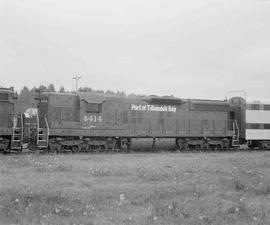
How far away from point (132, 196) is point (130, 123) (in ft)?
49.2

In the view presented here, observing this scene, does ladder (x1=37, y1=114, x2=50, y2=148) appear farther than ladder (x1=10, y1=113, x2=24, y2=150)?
Yes

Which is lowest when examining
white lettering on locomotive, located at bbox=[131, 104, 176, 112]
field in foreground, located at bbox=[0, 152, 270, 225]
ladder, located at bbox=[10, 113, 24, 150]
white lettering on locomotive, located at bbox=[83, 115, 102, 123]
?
field in foreground, located at bbox=[0, 152, 270, 225]

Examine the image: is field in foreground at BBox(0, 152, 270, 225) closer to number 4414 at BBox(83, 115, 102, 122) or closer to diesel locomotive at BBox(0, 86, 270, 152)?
diesel locomotive at BBox(0, 86, 270, 152)

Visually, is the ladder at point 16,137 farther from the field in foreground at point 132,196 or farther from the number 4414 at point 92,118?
the field in foreground at point 132,196

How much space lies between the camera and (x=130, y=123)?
77.8ft

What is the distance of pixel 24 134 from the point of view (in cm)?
2083

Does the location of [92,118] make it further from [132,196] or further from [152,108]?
[132,196]

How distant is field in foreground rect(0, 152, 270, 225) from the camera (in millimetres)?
7020

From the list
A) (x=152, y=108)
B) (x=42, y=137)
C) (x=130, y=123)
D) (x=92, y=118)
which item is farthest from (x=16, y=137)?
(x=152, y=108)

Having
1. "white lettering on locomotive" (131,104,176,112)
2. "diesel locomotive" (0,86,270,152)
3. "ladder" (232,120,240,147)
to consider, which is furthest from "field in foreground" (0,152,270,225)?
"ladder" (232,120,240,147)

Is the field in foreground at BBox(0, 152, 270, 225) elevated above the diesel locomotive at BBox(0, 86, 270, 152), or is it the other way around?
the diesel locomotive at BBox(0, 86, 270, 152)

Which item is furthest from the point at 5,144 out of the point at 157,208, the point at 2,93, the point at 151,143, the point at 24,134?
the point at 157,208

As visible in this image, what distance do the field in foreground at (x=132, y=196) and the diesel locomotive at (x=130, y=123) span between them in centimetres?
839

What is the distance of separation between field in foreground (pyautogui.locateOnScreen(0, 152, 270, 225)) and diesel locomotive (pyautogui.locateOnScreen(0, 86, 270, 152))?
27.5ft
